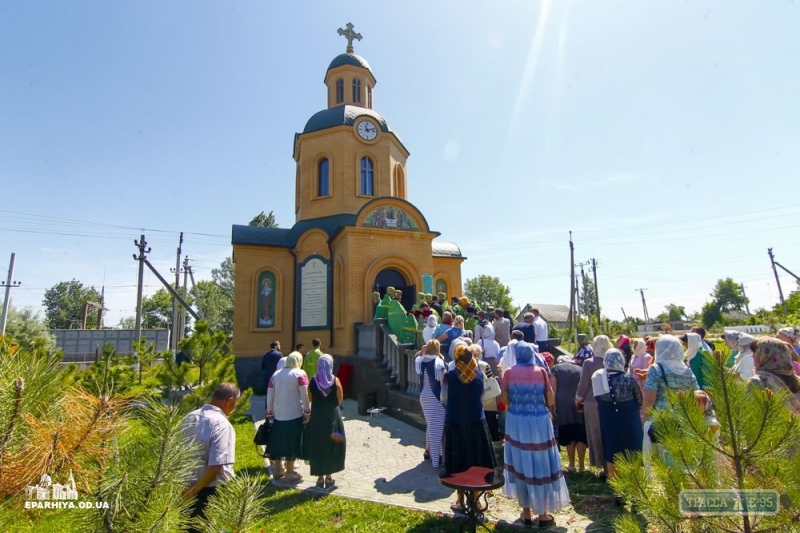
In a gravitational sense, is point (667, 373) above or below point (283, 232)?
below

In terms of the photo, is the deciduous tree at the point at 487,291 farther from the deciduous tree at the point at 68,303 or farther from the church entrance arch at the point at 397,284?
the deciduous tree at the point at 68,303

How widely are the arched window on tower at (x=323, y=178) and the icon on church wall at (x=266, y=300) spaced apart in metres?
4.15

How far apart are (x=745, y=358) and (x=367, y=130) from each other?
15.4m

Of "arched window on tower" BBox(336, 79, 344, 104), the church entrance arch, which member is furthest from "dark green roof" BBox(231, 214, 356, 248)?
"arched window on tower" BBox(336, 79, 344, 104)

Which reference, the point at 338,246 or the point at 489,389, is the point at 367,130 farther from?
the point at 489,389

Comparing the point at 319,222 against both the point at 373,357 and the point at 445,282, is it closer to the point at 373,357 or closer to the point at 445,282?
the point at 445,282

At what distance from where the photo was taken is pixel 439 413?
Result: 5.66 m

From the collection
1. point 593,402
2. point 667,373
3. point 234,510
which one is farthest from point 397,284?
point 234,510

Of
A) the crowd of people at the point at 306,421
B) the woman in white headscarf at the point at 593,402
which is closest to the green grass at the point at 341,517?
the crowd of people at the point at 306,421

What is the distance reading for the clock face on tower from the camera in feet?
56.9

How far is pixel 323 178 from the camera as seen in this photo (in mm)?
17516

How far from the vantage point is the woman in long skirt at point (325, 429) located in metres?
5.34

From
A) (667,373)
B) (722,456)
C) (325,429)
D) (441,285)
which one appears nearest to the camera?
(722,456)

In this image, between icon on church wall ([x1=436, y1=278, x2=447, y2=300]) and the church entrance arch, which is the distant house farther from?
the church entrance arch
